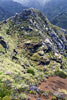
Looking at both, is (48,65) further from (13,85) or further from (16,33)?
(13,85)

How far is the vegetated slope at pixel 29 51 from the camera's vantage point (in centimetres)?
4441

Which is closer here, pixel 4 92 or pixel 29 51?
pixel 4 92

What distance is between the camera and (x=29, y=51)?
238 feet

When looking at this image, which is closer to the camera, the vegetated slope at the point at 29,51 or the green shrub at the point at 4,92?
the green shrub at the point at 4,92

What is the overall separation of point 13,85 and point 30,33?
59064 mm

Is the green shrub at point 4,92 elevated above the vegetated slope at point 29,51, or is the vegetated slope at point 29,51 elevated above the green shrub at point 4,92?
the vegetated slope at point 29,51

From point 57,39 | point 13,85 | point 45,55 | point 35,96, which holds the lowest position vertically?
point 35,96

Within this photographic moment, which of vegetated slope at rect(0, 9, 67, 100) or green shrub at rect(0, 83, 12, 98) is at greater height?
vegetated slope at rect(0, 9, 67, 100)

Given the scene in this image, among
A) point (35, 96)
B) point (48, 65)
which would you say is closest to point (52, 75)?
point (48, 65)

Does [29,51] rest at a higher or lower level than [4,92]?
higher

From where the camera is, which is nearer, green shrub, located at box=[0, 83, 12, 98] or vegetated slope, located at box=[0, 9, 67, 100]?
green shrub, located at box=[0, 83, 12, 98]

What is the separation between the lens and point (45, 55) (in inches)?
2815

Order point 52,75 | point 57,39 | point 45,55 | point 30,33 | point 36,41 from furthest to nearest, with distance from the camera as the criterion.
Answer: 1. point 57,39
2. point 30,33
3. point 36,41
4. point 45,55
5. point 52,75

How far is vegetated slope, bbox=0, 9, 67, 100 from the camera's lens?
4441 centimetres
